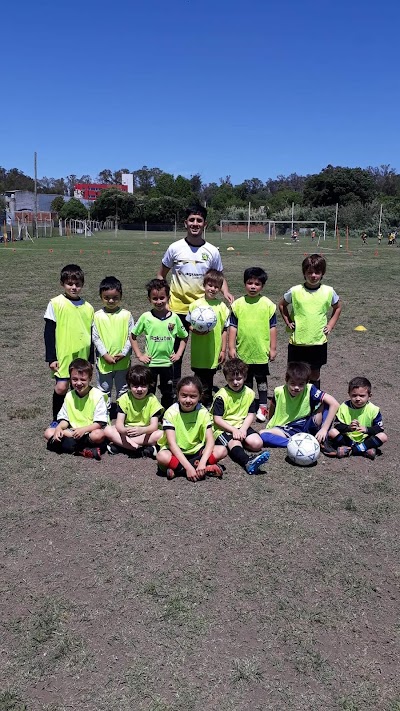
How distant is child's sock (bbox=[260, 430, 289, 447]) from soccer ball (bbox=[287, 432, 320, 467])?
337 millimetres

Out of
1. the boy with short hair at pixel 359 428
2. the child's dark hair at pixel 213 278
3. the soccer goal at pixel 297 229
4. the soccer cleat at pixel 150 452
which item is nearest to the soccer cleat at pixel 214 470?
the soccer cleat at pixel 150 452

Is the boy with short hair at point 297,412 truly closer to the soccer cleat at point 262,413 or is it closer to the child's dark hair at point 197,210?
the soccer cleat at point 262,413

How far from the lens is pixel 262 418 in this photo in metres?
6.31

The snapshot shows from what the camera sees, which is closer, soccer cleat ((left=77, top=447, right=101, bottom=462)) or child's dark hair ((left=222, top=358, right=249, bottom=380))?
soccer cleat ((left=77, top=447, right=101, bottom=462))

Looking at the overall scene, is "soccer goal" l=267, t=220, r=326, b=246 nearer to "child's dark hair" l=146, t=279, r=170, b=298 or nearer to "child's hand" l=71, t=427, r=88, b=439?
"child's dark hair" l=146, t=279, r=170, b=298

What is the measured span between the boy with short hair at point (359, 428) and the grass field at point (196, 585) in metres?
0.18

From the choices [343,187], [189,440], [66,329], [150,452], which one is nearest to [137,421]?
[150,452]

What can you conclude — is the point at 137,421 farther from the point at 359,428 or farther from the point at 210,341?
the point at 359,428

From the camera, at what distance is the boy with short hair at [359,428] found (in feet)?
17.6

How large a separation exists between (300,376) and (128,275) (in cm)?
1481

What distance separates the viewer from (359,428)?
5445mm

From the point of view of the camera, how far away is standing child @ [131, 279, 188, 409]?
576 centimetres

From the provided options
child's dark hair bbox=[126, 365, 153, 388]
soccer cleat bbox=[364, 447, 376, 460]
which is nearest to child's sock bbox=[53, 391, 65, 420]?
child's dark hair bbox=[126, 365, 153, 388]

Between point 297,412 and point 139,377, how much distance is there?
147 centimetres
